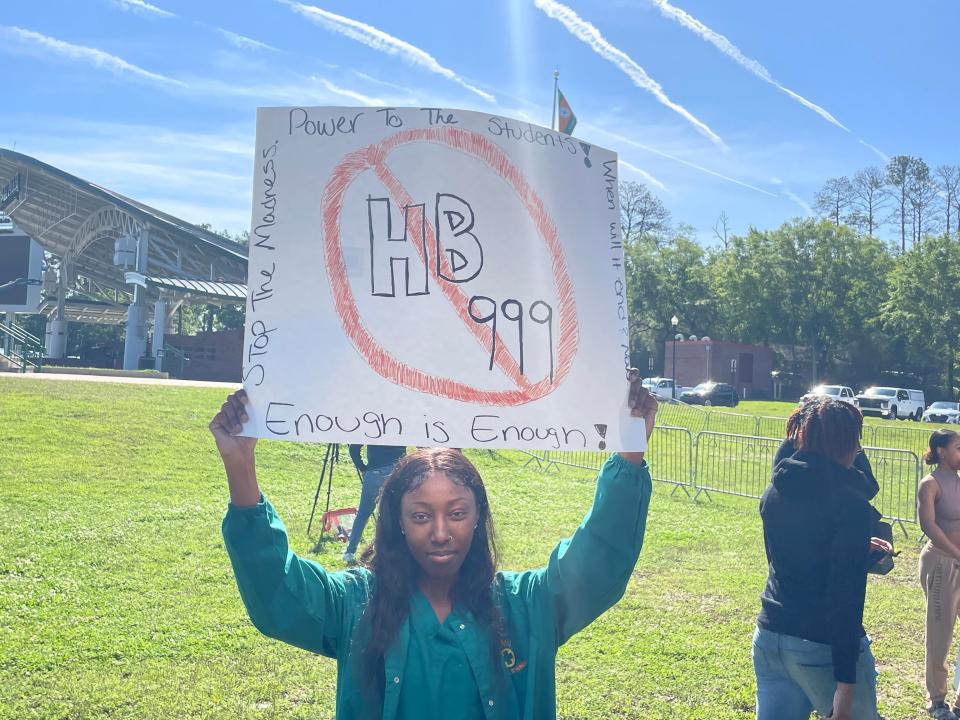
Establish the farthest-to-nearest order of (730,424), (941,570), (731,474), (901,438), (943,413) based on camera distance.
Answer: (943,413) → (730,424) → (901,438) → (731,474) → (941,570)

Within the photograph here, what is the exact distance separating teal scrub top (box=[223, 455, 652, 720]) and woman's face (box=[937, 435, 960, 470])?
3.83 m

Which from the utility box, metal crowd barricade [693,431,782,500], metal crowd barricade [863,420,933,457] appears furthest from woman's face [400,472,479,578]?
the utility box

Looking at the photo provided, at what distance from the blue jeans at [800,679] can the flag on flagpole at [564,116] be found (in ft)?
27.2

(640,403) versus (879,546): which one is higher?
(640,403)

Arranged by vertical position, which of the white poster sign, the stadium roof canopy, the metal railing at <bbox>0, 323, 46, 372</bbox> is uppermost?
the stadium roof canopy

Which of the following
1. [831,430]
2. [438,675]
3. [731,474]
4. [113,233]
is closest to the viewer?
[438,675]

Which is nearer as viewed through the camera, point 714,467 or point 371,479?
point 371,479

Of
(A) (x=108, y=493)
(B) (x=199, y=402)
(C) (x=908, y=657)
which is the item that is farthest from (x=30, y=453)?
(C) (x=908, y=657)

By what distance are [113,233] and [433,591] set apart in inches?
1740

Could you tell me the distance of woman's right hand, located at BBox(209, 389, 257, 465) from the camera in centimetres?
210

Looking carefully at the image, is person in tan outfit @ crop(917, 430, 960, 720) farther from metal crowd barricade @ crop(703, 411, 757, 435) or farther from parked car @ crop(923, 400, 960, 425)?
parked car @ crop(923, 400, 960, 425)

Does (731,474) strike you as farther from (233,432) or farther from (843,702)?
(233,432)

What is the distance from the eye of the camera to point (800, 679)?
304 centimetres

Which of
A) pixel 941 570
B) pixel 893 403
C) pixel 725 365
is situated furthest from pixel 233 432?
pixel 725 365
